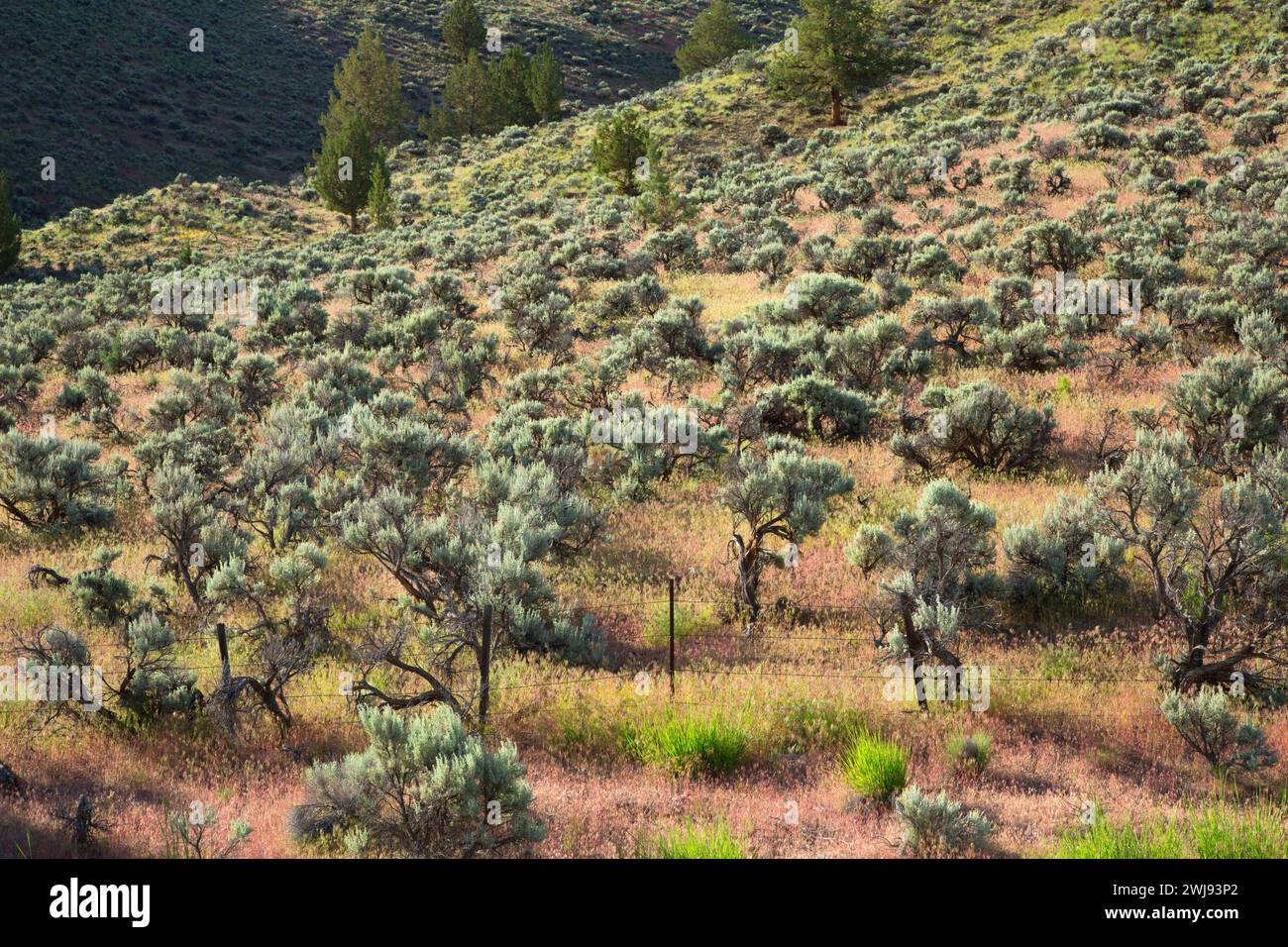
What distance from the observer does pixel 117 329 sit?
995 inches

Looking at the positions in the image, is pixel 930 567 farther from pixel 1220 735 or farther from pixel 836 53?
pixel 836 53

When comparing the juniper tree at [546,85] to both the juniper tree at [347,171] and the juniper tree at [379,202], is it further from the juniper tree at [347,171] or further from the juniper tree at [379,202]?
the juniper tree at [379,202]

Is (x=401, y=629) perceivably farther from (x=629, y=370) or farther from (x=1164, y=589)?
(x=629, y=370)

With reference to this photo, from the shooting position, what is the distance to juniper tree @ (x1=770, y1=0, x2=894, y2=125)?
48.1 meters

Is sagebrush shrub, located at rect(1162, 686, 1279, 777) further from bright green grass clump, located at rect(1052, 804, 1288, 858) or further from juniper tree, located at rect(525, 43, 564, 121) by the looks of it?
juniper tree, located at rect(525, 43, 564, 121)

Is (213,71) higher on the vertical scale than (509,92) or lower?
higher

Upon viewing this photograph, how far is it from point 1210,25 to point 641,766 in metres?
52.5

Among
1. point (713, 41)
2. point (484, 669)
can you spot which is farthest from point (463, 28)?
point (484, 669)

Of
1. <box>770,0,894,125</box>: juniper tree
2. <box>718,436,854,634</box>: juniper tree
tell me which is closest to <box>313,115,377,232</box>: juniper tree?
<box>770,0,894,125</box>: juniper tree

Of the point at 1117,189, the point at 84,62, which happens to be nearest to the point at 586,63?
the point at 84,62

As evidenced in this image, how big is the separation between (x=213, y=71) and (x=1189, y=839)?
87.5 metres

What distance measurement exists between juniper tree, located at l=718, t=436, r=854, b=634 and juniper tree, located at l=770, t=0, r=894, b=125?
43.6 metres

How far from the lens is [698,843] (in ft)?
17.6

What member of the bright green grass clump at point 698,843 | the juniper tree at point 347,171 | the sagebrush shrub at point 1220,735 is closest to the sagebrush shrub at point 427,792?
the bright green grass clump at point 698,843
